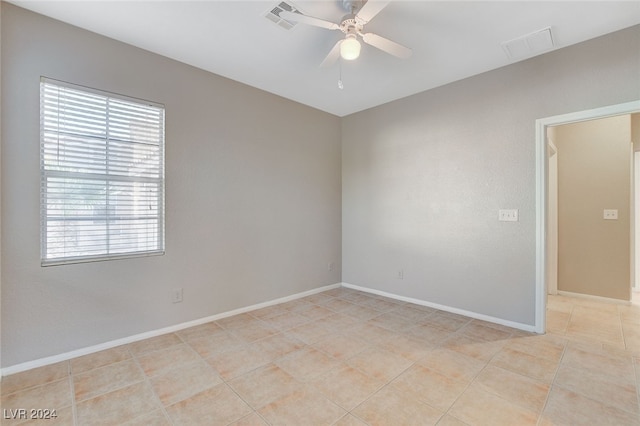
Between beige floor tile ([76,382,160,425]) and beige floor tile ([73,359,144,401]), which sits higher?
beige floor tile ([73,359,144,401])

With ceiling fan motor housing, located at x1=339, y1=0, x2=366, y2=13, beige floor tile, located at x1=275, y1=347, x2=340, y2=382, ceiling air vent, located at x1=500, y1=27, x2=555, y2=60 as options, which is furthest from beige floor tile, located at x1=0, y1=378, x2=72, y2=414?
ceiling air vent, located at x1=500, y1=27, x2=555, y2=60

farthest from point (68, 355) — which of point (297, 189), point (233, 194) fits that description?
point (297, 189)

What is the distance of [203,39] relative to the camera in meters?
2.49

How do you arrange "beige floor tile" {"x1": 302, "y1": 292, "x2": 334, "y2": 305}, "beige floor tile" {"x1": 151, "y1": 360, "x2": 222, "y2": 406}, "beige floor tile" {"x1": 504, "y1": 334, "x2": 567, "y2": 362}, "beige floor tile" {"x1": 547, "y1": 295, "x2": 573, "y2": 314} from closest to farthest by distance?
"beige floor tile" {"x1": 151, "y1": 360, "x2": 222, "y2": 406}, "beige floor tile" {"x1": 504, "y1": 334, "x2": 567, "y2": 362}, "beige floor tile" {"x1": 547, "y1": 295, "x2": 573, "y2": 314}, "beige floor tile" {"x1": 302, "y1": 292, "x2": 334, "y2": 305}

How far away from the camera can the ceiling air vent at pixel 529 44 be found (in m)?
2.40

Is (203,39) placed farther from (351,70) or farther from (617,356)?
(617,356)

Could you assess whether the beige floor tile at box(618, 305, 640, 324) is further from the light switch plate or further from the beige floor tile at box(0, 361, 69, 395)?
the beige floor tile at box(0, 361, 69, 395)

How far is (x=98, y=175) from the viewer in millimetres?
2414

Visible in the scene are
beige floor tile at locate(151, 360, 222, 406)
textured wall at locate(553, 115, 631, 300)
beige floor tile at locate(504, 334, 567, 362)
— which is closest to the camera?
beige floor tile at locate(151, 360, 222, 406)

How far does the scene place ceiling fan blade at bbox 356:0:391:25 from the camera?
64.1 inches

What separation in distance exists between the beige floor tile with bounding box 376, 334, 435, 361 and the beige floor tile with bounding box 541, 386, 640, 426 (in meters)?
0.84

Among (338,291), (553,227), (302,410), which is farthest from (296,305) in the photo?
(553,227)

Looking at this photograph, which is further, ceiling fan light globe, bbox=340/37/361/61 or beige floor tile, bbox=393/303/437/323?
beige floor tile, bbox=393/303/437/323

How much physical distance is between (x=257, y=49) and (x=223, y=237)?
194 cm
